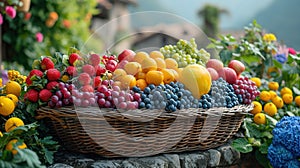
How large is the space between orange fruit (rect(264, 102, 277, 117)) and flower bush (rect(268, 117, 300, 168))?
296mm

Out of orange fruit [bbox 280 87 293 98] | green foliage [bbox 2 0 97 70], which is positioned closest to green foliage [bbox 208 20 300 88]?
orange fruit [bbox 280 87 293 98]

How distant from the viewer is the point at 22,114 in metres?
1.91

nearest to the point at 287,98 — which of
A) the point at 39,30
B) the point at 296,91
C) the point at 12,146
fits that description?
the point at 296,91

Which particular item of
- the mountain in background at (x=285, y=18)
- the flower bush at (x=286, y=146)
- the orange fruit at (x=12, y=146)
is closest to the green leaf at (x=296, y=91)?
the flower bush at (x=286, y=146)

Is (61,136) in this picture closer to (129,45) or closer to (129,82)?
(129,82)

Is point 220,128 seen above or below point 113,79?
below

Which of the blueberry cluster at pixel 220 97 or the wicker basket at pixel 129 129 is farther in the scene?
the blueberry cluster at pixel 220 97

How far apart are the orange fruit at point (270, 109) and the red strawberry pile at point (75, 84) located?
3.51 feet

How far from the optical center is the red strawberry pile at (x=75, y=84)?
1.79 metres

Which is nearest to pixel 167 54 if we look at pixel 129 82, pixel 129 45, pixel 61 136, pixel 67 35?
pixel 129 82

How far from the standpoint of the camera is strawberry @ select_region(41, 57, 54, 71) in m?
1.95

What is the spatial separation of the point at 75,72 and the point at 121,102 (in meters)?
0.27

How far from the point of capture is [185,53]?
2.32 meters

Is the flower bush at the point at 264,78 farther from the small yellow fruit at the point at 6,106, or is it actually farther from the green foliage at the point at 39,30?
the green foliage at the point at 39,30
